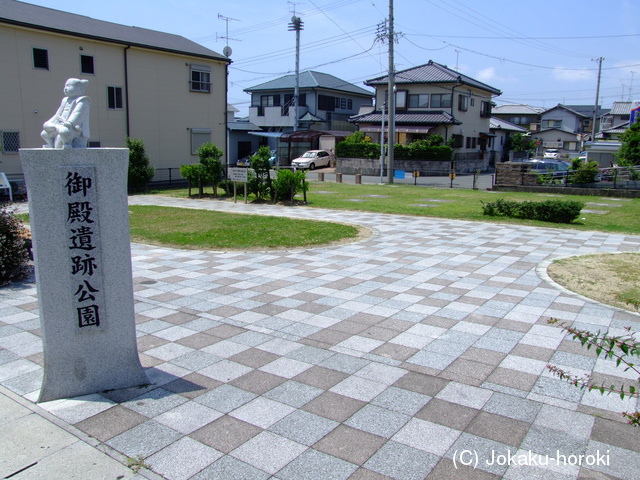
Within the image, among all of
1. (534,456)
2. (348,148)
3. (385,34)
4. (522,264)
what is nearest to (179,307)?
(534,456)

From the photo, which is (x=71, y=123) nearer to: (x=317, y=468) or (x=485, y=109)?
(x=317, y=468)

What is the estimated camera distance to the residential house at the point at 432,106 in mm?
41844

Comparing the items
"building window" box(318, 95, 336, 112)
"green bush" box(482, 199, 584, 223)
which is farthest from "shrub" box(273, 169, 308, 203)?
"building window" box(318, 95, 336, 112)

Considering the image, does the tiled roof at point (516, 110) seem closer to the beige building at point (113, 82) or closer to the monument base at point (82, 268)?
the beige building at point (113, 82)

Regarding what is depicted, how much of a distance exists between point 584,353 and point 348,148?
1380 inches

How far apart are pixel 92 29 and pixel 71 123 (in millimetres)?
22533

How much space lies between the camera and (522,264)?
9805 millimetres

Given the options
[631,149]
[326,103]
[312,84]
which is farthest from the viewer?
[326,103]

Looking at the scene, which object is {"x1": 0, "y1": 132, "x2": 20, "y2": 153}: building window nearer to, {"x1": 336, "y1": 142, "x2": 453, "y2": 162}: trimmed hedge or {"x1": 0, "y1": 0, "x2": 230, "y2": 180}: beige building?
{"x1": 0, "y1": 0, "x2": 230, "y2": 180}: beige building

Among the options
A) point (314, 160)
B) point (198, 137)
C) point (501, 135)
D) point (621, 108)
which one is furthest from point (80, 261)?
point (621, 108)

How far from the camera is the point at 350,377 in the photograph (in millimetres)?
4926

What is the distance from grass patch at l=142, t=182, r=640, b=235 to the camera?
15712mm

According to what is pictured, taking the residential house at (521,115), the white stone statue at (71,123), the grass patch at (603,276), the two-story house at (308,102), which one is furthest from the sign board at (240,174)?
the residential house at (521,115)

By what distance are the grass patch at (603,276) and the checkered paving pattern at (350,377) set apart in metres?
0.42
